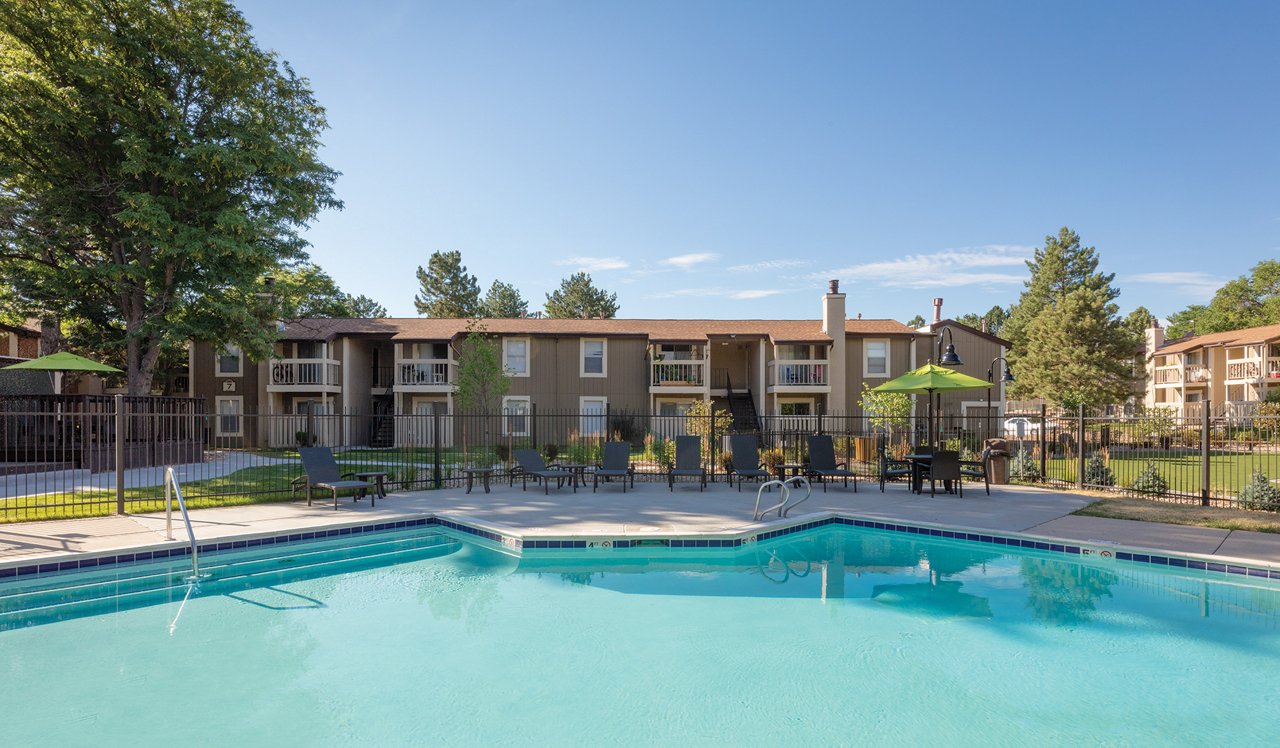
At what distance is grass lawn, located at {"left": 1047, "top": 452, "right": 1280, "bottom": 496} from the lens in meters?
14.2

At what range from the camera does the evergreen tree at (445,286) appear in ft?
176

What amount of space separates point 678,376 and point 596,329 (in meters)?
4.32

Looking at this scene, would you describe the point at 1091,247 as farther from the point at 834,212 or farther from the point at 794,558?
the point at 794,558

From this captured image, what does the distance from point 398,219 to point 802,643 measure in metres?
18.5

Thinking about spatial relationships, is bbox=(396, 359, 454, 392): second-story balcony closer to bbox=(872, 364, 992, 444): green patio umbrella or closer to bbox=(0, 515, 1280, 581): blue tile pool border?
bbox=(0, 515, 1280, 581): blue tile pool border

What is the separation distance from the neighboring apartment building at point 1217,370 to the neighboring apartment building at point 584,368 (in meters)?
20.0

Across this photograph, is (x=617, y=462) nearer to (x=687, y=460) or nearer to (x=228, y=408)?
(x=687, y=460)

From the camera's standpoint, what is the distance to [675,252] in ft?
86.7

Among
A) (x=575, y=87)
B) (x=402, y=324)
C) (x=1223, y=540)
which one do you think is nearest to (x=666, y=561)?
(x=1223, y=540)

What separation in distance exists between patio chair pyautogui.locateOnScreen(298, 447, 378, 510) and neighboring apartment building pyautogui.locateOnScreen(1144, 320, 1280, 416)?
40.3 metres

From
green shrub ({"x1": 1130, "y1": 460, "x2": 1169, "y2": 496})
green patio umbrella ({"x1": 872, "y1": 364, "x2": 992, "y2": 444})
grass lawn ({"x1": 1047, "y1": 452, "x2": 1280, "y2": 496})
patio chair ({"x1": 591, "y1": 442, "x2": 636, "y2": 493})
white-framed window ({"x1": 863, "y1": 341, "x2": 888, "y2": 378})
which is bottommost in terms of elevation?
grass lawn ({"x1": 1047, "y1": 452, "x2": 1280, "y2": 496})

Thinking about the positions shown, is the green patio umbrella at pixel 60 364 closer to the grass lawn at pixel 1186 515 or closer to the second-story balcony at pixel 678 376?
the second-story balcony at pixel 678 376

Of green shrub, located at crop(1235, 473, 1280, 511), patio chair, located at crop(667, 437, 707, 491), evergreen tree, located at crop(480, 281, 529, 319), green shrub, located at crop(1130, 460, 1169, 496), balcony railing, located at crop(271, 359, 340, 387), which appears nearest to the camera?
green shrub, located at crop(1235, 473, 1280, 511)

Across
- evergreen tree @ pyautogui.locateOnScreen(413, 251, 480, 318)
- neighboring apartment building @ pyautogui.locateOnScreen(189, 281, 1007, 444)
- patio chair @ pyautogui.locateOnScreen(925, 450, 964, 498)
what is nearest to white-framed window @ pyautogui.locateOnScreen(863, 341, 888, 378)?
neighboring apartment building @ pyautogui.locateOnScreen(189, 281, 1007, 444)
